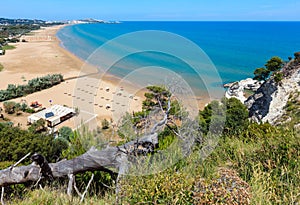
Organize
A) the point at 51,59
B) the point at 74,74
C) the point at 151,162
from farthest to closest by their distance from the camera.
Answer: the point at 51,59 → the point at 74,74 → the point at 151,162

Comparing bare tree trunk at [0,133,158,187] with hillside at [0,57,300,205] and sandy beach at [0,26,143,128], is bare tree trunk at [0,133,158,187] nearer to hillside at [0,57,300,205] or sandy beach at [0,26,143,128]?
hillside at [0,57,300,205]

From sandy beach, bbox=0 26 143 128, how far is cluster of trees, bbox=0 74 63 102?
902 mm

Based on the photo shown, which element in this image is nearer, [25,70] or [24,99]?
[24,99]

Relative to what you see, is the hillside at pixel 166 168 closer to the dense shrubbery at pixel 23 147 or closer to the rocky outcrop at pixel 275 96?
the dense shrubbery at pixel 23 147

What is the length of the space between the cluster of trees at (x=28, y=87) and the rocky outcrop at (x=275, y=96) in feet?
72.4

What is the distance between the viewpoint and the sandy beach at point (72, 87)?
4548 millimetres

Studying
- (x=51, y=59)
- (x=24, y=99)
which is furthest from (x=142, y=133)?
(x=51, y=59)

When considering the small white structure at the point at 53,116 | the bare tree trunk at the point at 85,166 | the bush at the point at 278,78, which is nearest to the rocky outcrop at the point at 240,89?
the bush at the point at 278,78

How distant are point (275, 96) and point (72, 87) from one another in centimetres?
2089

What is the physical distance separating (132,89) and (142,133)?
34.6 inches

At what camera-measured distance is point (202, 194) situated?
2.02 meters

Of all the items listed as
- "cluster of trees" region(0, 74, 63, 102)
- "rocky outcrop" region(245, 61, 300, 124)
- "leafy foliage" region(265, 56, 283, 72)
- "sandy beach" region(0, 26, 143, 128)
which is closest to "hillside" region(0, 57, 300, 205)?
"sandy beach" region(0, 26, 143, 128)

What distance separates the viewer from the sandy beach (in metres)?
4.55

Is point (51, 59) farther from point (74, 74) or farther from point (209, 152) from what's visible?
point (209, 152)
